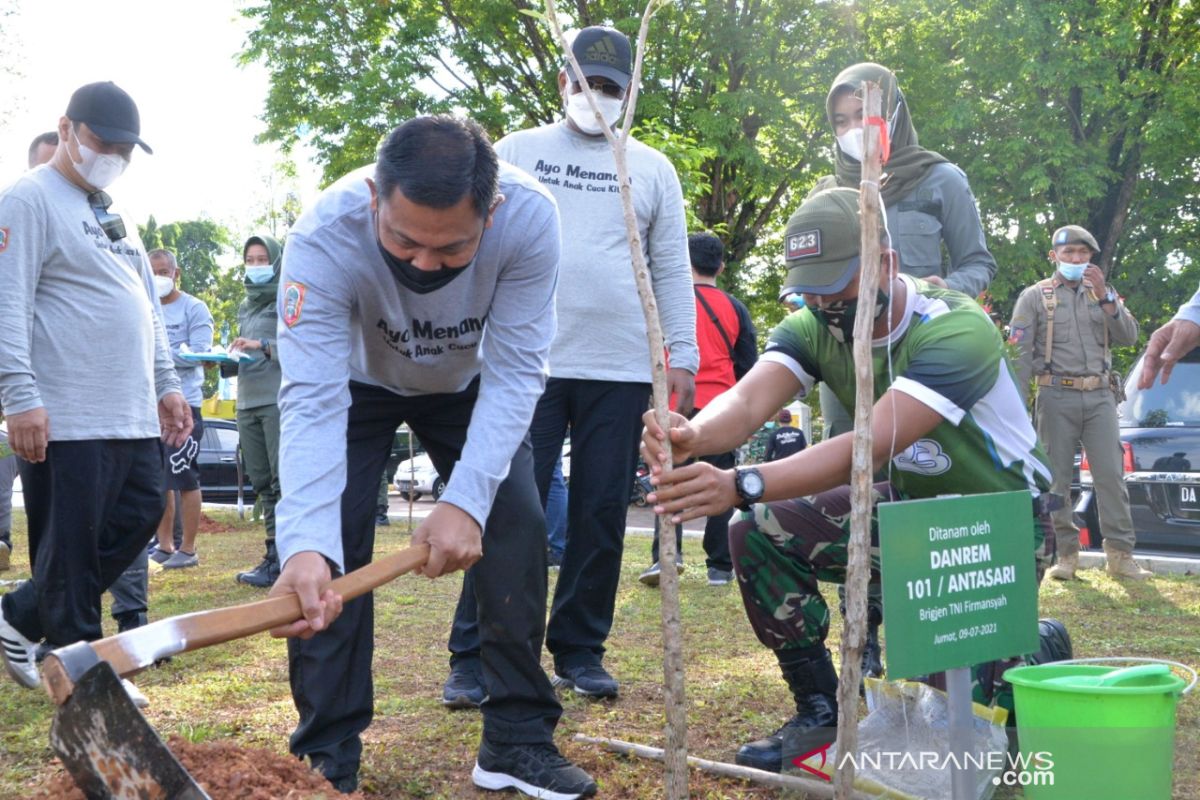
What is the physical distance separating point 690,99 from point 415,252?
17768 millimetres

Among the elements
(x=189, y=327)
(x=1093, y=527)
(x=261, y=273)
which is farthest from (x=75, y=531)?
(x=1093, y=527)

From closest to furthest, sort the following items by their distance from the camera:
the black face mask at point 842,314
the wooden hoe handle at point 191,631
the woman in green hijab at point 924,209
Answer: the wooden hoe handle at point 191,631
the black face mask at point 842,314
the woman in green hijab at point 924,209

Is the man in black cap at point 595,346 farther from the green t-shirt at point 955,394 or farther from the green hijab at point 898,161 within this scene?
the green t-shirt at point 955,394

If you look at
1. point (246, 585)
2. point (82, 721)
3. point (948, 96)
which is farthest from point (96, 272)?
point (948, 96)

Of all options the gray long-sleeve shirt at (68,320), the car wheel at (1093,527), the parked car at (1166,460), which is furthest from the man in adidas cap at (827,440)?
the car wheel at (1093,527)

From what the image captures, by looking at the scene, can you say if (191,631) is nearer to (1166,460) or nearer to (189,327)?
(189,327)

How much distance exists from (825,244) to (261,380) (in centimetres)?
557

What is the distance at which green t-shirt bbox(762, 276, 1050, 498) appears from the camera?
310 cm

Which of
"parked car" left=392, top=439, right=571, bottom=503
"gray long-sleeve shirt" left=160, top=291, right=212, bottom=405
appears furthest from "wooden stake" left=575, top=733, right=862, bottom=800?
"parked car" left=392, top=439, right=571, bottom=503

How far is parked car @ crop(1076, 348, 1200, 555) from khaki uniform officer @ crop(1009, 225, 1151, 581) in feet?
1.25

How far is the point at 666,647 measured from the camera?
8.46 feet

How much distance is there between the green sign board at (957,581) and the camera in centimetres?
244

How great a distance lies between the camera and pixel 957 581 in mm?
2578

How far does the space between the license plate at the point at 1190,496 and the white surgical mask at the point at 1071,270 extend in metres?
1.65
